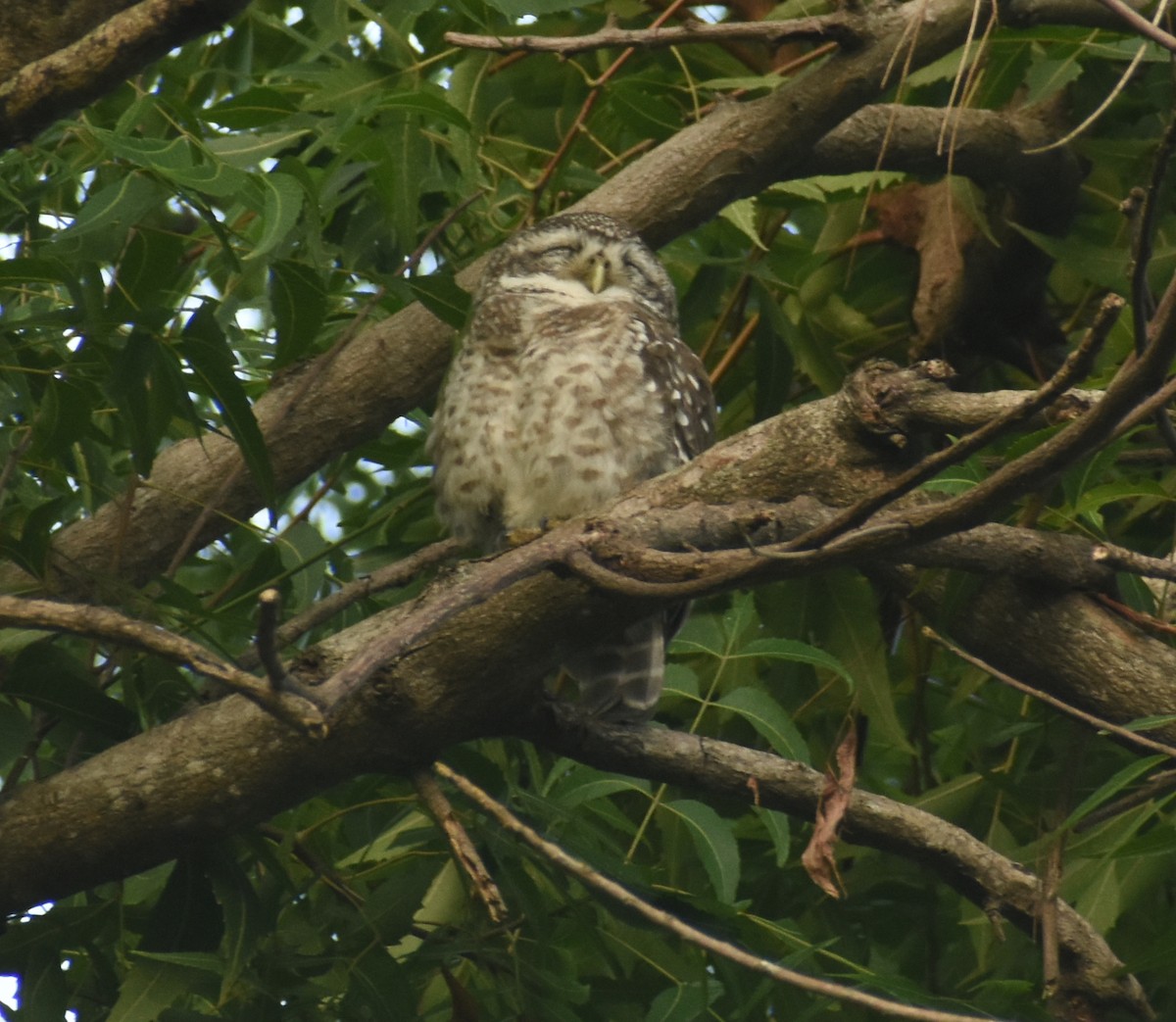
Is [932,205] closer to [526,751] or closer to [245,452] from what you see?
[526,751]

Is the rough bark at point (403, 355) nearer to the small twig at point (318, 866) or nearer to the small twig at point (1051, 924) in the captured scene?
the small twig at point (318, 866)

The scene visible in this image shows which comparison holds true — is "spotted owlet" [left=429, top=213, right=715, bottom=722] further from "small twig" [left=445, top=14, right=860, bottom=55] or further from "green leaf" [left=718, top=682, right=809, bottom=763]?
"small twig" [left=445, top=14, right=860, bottom=55]

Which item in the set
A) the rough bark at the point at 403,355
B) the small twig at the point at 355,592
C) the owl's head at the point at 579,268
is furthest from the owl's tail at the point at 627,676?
the owl's head at the point at 579,268

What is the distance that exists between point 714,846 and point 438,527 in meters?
1.34

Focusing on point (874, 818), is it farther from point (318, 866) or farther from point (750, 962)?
point (750, 962)

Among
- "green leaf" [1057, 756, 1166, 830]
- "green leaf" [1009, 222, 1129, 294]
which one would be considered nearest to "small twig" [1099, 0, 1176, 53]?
"green leaf" [1057, 756, 1166, 830]

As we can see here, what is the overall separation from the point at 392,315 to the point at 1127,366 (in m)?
1.89

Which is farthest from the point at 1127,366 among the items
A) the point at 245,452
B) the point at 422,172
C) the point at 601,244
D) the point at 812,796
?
the point at 601,244

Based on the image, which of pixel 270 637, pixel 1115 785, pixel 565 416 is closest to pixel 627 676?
pixel 565 416

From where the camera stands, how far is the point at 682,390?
3422 millimetres

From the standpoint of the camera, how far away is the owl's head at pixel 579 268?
3545 millimetres

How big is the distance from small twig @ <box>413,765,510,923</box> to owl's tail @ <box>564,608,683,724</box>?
2.13ft

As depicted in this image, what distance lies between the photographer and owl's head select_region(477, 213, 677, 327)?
3.54m

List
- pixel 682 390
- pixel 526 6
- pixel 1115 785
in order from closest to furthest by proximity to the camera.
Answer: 1. pixel 1115 785
2. pixel 526 6
3. pixel 682 390
